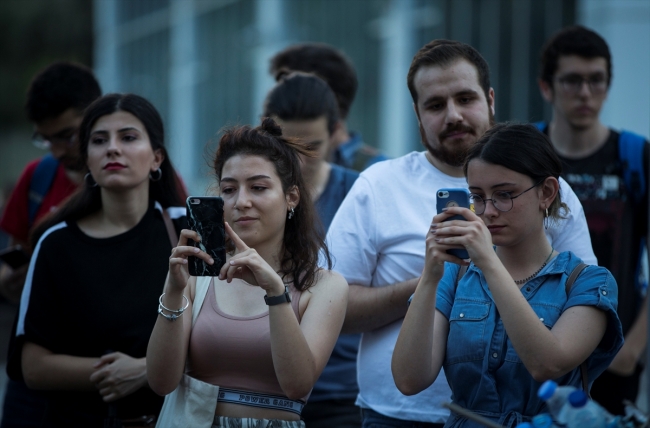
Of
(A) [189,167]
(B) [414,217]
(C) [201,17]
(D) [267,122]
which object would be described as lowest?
(A) [189,167]

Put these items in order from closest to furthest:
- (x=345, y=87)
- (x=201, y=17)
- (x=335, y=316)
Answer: (x=335, y=316) < (x=345, y=87) < (x=201, y=17)

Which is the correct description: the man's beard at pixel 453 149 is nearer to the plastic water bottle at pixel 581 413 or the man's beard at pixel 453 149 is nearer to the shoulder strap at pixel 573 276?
the shoulder strap at pixel 573 276

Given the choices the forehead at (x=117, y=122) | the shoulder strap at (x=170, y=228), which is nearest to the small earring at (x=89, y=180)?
the forehead at (x=117, y=122)

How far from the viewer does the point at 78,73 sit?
5453 millimetres

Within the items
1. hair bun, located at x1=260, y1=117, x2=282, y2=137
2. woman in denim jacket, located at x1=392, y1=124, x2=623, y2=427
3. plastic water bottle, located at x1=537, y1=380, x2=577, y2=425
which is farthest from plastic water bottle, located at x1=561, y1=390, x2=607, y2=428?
hair bun, located at x1=260, y1=117, x2=282, y2=137

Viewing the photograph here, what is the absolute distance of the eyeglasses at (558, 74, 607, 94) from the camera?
5.10 metres

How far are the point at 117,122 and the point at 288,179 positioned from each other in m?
1.06

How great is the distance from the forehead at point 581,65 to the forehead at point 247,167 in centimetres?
221

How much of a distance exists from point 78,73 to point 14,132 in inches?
1427

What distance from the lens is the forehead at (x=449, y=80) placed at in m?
3.78

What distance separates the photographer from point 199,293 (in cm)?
358

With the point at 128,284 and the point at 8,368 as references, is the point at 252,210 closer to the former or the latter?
the point at 128,284

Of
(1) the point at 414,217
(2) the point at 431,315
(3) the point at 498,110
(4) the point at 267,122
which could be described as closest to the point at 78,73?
(4) the point at 267,122

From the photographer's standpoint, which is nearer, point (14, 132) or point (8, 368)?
point (8, 368)
